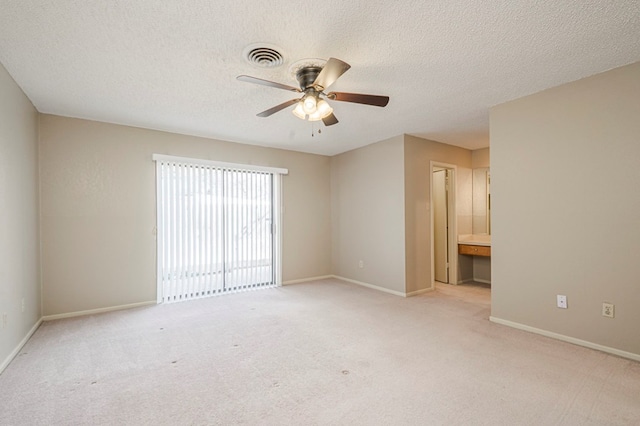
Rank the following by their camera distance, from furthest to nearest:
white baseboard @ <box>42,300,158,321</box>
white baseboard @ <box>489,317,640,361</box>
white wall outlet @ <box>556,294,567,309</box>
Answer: white baseboard @ <box>42,300,158,321</box>
white wall outlet @ <box>556,294,567,309</box>
white baseboard @ <box>489,317,640,361</box>

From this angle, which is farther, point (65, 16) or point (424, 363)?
point (424, 363)

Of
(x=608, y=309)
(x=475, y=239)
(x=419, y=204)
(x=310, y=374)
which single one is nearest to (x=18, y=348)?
(x=310, y=374)

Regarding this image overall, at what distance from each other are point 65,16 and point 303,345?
9.85 ft

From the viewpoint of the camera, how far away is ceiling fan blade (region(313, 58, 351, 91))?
1.96m

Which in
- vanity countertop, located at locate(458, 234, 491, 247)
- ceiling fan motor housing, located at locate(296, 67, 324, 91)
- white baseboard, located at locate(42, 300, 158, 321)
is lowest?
white baseboard, located at locate(42, 300, 158, 321)

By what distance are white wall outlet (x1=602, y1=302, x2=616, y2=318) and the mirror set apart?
3.12m

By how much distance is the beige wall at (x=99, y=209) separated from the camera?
363 centimetres

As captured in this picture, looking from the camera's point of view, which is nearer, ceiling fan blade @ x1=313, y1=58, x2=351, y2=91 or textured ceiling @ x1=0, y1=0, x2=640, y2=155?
textured ceiling @ x1=0, y1=0, x2=640, y2=155

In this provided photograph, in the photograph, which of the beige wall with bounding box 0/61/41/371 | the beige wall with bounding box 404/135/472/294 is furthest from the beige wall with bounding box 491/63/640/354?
the beige wall with bounding box 0/61/41/371

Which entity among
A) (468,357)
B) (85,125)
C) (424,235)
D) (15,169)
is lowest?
(468,357)

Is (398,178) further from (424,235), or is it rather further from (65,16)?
(65,16)

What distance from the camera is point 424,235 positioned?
4.82 m

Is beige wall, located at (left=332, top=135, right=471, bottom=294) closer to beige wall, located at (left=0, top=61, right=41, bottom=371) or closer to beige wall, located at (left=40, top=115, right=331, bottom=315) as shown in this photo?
beige wall, located at (left=40, top=115, right=331, bottom=315)

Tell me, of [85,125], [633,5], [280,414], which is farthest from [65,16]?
[633,5]
